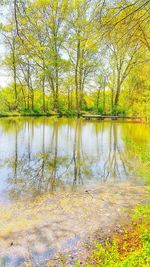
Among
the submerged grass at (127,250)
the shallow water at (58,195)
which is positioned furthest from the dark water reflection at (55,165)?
the submerged grass at (127,250)

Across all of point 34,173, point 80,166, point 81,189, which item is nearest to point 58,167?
point 80,166

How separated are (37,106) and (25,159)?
2636 centimetres

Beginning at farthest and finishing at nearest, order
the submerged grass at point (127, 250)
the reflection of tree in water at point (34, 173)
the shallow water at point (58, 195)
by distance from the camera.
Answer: the reflection of tree in water at point (34, 173), the shallow water at point (58, 195), the submerged grass at point (127, 250)

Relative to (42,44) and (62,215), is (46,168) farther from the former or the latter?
(42,44)

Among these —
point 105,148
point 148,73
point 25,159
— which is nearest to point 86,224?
point 25,159

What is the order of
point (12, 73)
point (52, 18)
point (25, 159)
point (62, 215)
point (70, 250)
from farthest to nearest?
point (12, 73), point (52, 18), point (25, 159), point (62, 215), point (70, 250)

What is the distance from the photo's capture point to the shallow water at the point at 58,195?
361 centimetres

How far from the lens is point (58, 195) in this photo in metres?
5.40

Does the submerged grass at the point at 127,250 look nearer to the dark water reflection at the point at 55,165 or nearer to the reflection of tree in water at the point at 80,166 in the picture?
the dark water reflection at the point at 55,165

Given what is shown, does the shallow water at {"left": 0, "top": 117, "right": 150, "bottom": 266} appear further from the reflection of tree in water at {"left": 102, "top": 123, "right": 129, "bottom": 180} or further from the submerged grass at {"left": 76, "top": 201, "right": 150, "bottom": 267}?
the submerged grass at {"left": 76, "top": 201, "right": 150, "bottom": 267}

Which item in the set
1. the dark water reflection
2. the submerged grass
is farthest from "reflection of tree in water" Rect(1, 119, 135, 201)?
the submerged grass

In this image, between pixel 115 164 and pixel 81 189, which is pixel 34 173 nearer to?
pixel 81 189

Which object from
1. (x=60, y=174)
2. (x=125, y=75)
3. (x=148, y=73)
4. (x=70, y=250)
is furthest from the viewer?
(x=125, y=75)

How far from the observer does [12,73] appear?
102 ft
